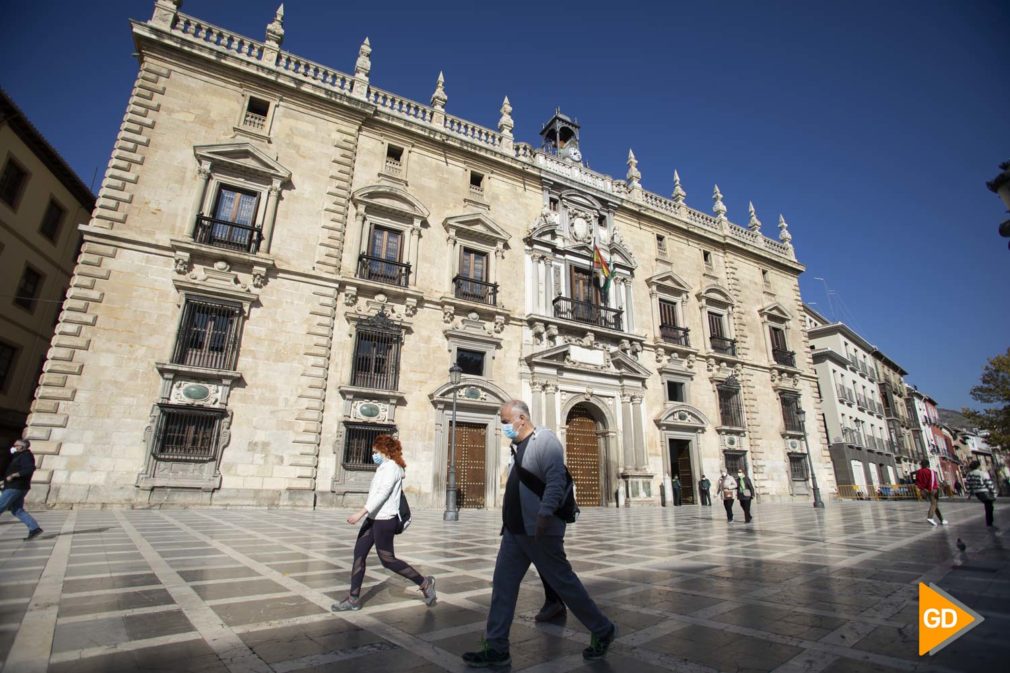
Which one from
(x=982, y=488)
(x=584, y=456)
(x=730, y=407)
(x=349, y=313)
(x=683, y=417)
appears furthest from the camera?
(x=730, y=407)

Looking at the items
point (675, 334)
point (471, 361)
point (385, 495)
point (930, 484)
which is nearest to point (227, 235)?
point (471, 361)

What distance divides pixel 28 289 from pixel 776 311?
34147 mm

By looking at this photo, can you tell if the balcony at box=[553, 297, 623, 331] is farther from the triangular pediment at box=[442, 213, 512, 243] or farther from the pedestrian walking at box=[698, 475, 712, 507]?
the pedestrian walking at box=[698, 475, 712, 507]

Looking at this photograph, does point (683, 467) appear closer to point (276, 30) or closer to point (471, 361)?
point (471, 361)

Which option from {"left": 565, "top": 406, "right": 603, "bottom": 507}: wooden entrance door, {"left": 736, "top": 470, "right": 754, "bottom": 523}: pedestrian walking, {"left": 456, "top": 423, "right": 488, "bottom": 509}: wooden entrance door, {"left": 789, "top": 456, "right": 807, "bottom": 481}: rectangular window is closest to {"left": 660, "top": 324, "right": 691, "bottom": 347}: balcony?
{"left": 565, "top": 406, "right": 603, "bottom": 507}: wooden entrance door

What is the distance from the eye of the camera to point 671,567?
19.0 ft

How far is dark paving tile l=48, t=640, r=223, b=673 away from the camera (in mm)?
2486

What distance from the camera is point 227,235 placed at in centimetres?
1428

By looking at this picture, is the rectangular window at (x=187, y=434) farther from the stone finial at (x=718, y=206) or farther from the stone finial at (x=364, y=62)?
the stone finial at (x=718, y=206)

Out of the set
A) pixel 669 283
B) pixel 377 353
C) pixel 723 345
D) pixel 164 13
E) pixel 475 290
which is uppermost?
pixel 164 13

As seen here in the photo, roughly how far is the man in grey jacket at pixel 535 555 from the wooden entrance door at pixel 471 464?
42.1 ft

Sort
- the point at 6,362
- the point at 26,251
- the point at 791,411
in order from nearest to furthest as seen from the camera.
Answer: the point at 6,362, the point at 26,251, the point at 791,411

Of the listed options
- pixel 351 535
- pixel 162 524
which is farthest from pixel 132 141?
pixel 351 535

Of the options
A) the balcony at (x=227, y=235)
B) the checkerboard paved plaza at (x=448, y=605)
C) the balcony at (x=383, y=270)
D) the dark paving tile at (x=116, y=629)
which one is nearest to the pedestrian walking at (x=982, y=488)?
the checkerboard paved plaza at (x=448, y=605)
